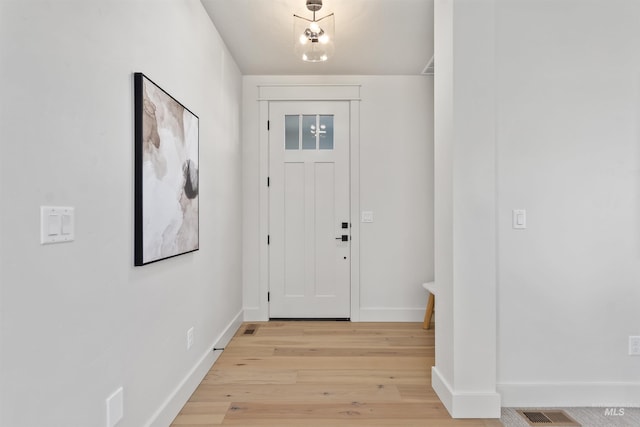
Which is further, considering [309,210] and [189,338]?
[309,210]

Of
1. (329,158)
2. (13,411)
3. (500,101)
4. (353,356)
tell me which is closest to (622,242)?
(500,101)

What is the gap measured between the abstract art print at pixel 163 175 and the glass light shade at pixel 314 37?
924 mm

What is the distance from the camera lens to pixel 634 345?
82.7 inches

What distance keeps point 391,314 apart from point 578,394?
179cm

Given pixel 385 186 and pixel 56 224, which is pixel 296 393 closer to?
pixel 56 224

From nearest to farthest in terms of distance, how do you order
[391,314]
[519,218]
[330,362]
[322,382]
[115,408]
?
1. [115,408]
2. [519,218]
3. [322,382]
4. [330,362]
5. [391,314]

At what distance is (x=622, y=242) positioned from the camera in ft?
6.91

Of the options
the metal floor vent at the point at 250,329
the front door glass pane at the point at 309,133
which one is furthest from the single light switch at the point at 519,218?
the metal floor vent at the point at 250,329

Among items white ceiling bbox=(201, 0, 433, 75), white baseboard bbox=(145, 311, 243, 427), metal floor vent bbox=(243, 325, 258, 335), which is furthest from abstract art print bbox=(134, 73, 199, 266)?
metal floor vent bbox=(243, 325, 258, 335)

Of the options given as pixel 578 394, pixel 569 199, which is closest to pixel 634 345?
pixel 578 394

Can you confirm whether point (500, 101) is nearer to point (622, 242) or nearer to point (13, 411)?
point (622, 242)

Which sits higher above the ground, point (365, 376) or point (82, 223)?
point (82, 223)

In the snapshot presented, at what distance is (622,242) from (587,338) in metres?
0.60

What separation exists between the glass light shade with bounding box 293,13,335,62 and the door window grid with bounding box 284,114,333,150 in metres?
1.13
